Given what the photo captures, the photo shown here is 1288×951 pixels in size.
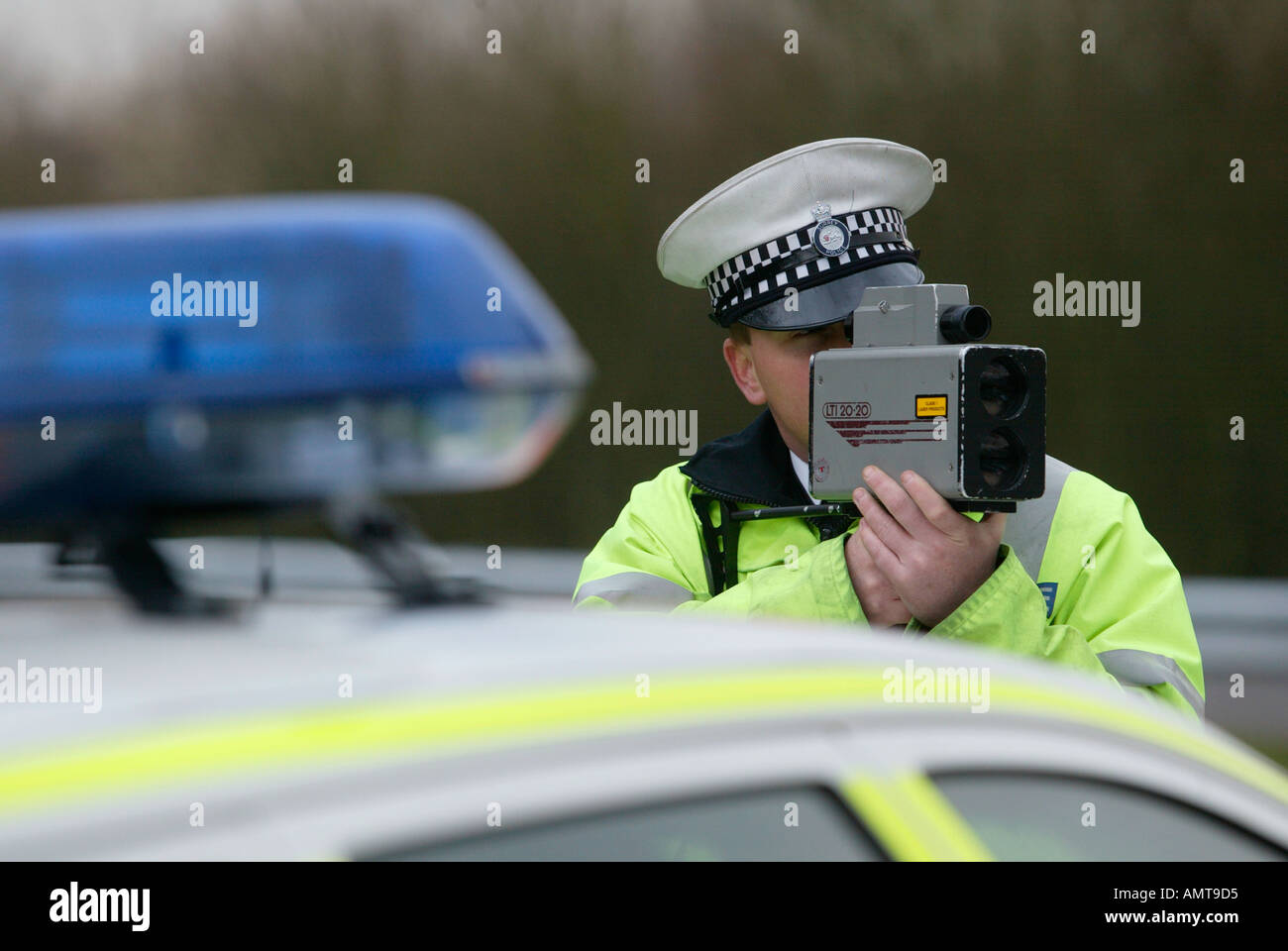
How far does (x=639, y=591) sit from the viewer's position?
2.25m

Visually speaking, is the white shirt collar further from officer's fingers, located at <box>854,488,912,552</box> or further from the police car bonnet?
officer's fingers, located at <box>854,488,912,552</box>

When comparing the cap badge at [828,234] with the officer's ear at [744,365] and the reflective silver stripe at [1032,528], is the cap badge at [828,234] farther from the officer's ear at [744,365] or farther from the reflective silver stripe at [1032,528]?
the reflective silver stripe at [1032,528]

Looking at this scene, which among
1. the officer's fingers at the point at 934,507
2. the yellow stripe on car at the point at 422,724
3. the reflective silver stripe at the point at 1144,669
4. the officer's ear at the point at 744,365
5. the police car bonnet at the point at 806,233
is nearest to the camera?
the yellow stripe on car at the point at 422,724

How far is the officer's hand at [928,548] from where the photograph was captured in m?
1.77

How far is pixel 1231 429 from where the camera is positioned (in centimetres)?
632

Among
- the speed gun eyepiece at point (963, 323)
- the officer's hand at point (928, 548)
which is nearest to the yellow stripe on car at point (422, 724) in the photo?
the officer's hand at point (928, 548)

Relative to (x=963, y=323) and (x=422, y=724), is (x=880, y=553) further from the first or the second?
(x=422, y=724)

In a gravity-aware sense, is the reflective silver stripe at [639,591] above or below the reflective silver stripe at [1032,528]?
below

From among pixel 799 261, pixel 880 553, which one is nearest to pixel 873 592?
pixel 880 553

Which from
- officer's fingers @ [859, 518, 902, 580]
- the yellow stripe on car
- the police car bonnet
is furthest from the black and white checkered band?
the yellow stripe on car

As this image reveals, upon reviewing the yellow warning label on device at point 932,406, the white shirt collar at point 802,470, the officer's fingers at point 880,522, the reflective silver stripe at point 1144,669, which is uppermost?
the yellow warning label on device at point 932,406

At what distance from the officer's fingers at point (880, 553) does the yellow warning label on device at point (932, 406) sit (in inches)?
6.2
